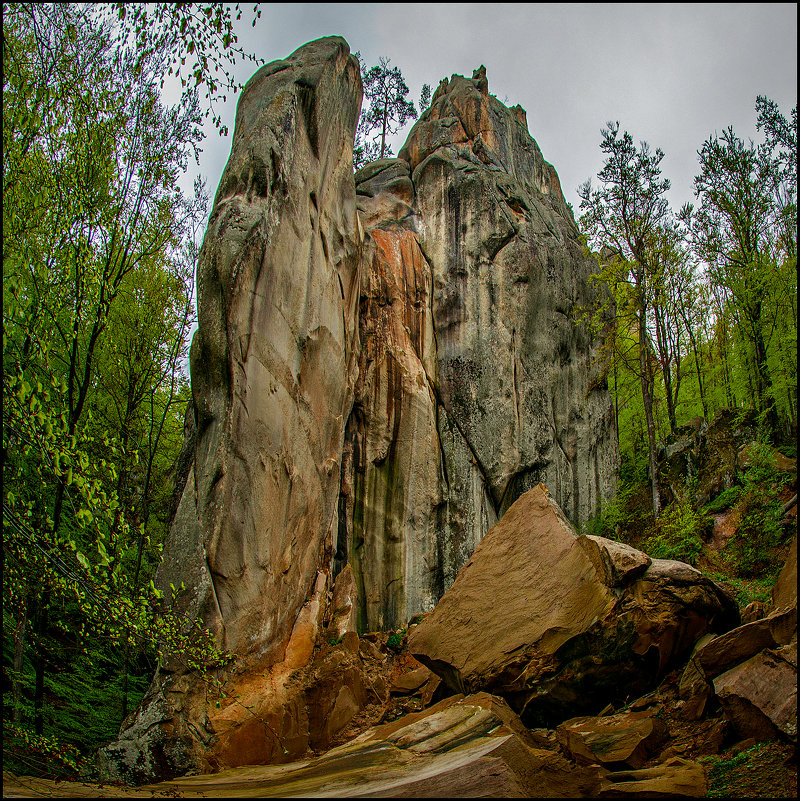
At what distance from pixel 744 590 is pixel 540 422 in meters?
7.32

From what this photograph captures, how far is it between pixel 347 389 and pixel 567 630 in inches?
293

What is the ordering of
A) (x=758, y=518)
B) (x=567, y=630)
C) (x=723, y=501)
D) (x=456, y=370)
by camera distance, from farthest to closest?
(x=456, y=370)
(x=723, y=501)
(x=758, y=518)
(x=567, y=630)

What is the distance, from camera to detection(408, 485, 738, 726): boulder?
292 inches

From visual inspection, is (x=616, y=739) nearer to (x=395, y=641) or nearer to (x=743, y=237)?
→ (x=395, y=641)

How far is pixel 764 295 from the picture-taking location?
15438mm

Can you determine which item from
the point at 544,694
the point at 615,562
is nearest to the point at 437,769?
the point at 544,694

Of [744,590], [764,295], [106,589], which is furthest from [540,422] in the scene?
[106,589]

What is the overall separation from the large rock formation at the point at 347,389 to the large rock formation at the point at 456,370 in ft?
0.18

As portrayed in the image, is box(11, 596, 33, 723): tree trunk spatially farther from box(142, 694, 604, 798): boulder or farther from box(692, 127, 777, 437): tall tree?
box(692, 127, 777, 437): tall tree

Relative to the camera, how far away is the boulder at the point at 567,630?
292 inches

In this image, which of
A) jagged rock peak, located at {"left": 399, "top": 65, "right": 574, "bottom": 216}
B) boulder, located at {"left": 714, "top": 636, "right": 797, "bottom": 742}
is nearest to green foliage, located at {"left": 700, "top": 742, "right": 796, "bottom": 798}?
boulder, located at {"left": 714, "top": 636, "right": 797, "bottom": 742}

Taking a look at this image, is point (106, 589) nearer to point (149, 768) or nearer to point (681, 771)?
point (149, 768)

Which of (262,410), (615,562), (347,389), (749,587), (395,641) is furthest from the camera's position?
(347,389)

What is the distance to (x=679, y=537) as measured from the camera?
13.2 metres
